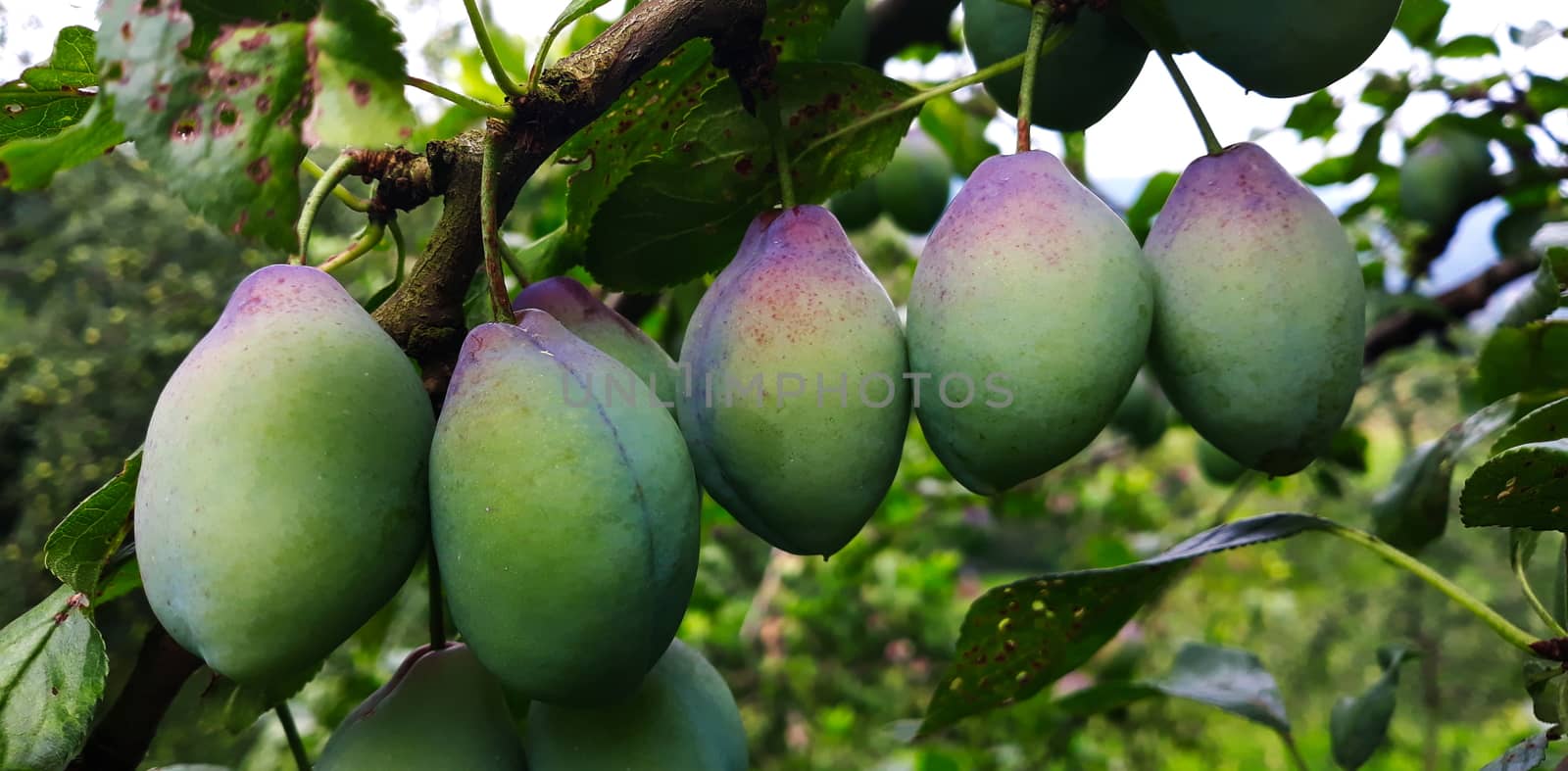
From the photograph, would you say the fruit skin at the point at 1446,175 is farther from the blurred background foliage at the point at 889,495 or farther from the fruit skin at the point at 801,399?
the fruit skin at the point at 801,399

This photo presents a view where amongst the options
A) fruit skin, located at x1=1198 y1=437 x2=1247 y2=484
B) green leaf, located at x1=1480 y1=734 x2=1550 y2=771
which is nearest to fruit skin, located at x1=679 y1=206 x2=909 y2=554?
green leaf, located at x1=1480 y1=734 x2=1550 y2=771

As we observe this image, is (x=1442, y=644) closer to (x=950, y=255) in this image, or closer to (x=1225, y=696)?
(x=1225, y=696)

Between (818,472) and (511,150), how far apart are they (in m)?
0.23

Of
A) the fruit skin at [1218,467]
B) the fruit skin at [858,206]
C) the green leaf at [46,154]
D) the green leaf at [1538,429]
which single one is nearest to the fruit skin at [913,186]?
the fruit skin at [858,206]

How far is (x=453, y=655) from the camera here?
637 millimetres

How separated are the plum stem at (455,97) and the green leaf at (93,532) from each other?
0.25 meters

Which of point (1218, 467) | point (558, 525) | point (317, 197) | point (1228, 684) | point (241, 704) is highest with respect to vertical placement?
point (317, 197)

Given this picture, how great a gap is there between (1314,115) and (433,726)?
1.22 m

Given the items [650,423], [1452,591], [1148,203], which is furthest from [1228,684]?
[650,423]

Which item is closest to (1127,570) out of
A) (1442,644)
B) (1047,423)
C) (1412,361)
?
(1047,423)

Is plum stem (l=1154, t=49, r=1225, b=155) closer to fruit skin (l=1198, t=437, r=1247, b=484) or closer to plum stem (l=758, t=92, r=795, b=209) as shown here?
plum stem (l=758, t=92, r=795, b=209)

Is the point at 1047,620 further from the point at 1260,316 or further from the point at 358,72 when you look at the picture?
the point at 358,72

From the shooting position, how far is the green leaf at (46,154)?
1.85 ft

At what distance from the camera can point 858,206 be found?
1.65m
